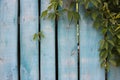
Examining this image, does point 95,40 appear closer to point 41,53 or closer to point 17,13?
point 41,53

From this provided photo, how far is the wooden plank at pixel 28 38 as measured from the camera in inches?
70.6

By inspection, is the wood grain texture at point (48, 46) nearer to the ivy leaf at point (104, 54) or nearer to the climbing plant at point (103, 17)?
the climbing plant at point (103, 17)

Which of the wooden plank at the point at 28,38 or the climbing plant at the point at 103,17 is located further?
the wooden plank at the point at 28,38

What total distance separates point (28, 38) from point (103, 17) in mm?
528

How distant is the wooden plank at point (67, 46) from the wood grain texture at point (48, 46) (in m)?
0.05

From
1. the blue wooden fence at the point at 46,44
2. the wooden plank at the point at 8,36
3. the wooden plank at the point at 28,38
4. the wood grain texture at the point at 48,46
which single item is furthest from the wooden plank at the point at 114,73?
the wooden plank at the point at 8,36

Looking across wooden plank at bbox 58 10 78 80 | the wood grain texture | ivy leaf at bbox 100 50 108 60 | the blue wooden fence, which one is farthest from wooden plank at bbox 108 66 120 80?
the wood grain texture

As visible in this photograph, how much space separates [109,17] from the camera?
67.1 inches

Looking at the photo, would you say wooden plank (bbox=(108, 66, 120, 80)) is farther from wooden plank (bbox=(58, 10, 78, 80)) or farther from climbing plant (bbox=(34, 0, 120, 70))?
wooden plank (bbox=(58, 10, 78, 80))

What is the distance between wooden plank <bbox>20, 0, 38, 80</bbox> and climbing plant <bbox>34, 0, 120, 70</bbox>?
95mm

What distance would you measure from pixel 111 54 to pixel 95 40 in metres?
0.15

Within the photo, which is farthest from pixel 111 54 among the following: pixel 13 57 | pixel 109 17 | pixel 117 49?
pixel 13 57

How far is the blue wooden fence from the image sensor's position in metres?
1.79

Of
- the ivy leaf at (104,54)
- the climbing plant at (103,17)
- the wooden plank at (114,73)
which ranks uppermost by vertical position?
the climbing plant at (103,17)
